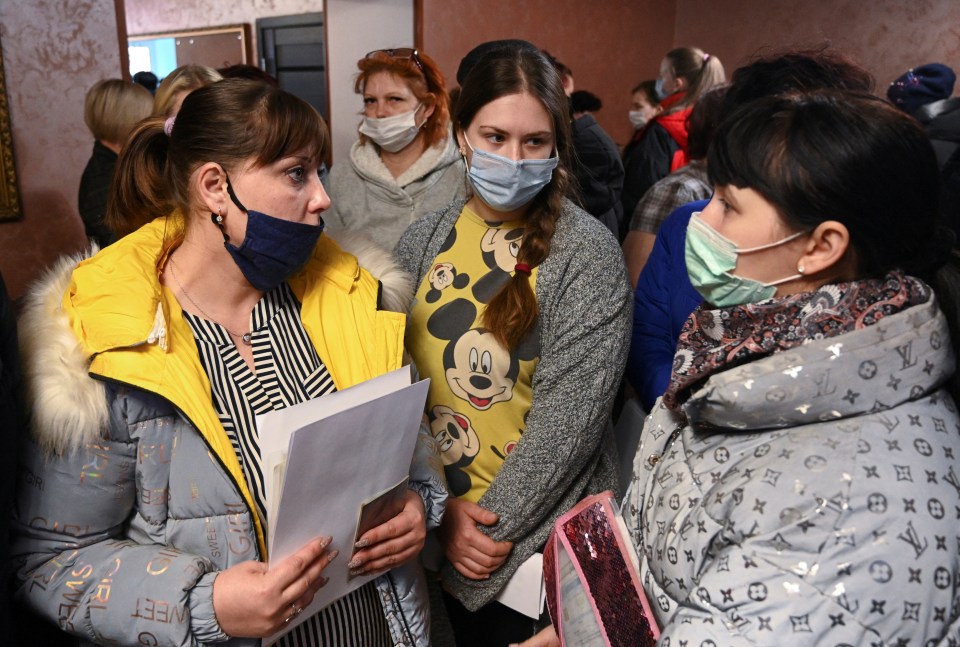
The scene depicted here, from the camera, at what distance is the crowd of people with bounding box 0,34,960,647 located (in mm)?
840

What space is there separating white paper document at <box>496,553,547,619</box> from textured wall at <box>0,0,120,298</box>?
3.26 metres

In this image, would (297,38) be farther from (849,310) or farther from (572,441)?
(849,310)

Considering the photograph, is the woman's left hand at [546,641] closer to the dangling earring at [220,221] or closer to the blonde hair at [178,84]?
the dangling earring at [220,221]

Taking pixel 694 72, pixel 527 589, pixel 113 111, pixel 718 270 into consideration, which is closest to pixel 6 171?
pixel 113 111

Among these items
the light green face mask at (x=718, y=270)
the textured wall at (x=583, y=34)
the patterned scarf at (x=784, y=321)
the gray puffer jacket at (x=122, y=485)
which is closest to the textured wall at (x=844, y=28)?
the textured wall at (x=583, y=34)

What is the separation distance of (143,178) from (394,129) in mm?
1197

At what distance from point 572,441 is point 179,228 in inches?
34.3

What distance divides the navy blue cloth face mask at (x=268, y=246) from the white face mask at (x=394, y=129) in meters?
1.22

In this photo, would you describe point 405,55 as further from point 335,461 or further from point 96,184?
point 335,461

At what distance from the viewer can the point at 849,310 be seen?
0.91 meters

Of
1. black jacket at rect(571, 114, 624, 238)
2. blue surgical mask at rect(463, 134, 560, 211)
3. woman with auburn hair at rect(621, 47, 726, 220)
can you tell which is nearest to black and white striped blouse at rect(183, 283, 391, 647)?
blue surgical mask at rect(463, 134, 560, 211)

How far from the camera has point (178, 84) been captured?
2451 millimetres

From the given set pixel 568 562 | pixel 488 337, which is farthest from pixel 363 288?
pixel 568 562

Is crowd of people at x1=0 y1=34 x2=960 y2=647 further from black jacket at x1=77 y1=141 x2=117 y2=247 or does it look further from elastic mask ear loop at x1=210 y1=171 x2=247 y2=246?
black jacket at x1=77 y1=141 x2=117 y2=247
